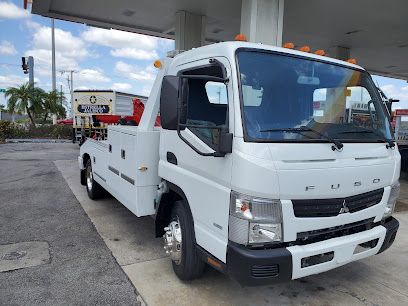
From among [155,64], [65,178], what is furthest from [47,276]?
[65,178]

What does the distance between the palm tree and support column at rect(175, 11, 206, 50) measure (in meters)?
18.7

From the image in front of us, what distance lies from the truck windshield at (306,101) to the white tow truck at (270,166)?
11 millimetres

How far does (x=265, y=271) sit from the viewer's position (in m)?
2.72

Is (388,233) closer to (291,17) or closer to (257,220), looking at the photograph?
(257,220)

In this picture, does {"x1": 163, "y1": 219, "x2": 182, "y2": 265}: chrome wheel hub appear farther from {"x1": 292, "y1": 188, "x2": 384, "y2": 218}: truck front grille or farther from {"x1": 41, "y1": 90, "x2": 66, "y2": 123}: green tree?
{"x1": 41, "y1": 90, "x2": 66, "y2": 123}: green tree

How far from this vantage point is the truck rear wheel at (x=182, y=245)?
3.44 m

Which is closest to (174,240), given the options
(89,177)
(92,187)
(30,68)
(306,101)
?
(306,101)

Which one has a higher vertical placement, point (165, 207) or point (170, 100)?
point (170, 100)

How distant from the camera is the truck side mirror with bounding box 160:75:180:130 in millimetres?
2979

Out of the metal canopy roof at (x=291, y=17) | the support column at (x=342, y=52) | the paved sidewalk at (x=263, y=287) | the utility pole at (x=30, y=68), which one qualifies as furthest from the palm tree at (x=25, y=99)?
the paved sidewalk at (x=263, y=287)

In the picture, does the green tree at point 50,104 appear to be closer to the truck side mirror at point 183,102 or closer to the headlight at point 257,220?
the truck side mirror at point 183,102

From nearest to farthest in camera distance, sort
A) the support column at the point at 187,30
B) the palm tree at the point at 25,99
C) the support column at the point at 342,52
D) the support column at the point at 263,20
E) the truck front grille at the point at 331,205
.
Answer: the truck front grille at the point at 331,205 → the support column at the point at 263,20 → the support column at the point at 187,30 → the support column at the point at 342,52 → the palm tree at the point at 25,99

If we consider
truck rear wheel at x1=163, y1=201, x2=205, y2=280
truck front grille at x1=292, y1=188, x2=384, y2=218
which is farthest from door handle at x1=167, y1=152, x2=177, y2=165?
truck front grille at x1=292, y1=188, x2=384, y2=218

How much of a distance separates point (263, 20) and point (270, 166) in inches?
241
